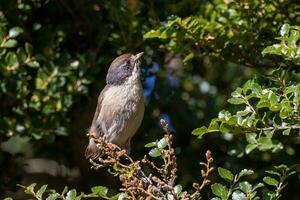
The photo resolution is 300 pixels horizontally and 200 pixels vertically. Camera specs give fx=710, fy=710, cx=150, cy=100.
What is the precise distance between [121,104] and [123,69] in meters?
0.32

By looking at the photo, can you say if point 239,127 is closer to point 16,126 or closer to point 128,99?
point 128,99

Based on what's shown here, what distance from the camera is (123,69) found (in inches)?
229

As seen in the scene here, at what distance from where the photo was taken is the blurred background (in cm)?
527

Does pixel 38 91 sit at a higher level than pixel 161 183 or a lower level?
lower

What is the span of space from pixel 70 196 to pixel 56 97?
200cm

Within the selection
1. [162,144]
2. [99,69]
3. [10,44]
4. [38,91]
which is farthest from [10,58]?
[162,144]

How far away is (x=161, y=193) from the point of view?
11.8 ft

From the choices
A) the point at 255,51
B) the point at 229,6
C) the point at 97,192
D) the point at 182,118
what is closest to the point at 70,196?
the point at 97,192

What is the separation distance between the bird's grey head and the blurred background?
142 mm

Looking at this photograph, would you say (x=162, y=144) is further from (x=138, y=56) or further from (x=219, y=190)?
(x=138, y=56)

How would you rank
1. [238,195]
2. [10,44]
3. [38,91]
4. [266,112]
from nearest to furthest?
[238,195], [266,112], [10,44], [38,91]

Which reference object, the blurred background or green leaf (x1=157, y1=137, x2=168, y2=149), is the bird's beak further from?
green leaf (x1=157, y1=137, x2=168, y2=149)

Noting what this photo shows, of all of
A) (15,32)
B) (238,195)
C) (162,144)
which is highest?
(15,32)

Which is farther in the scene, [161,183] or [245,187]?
[245,187]
